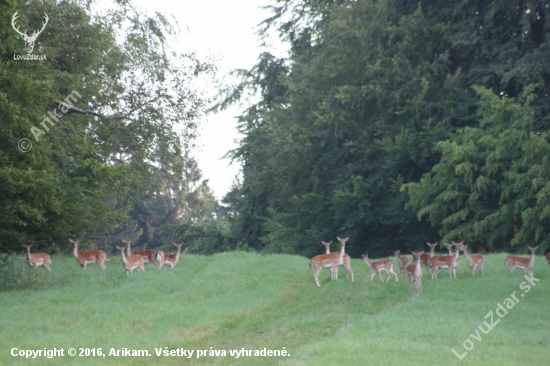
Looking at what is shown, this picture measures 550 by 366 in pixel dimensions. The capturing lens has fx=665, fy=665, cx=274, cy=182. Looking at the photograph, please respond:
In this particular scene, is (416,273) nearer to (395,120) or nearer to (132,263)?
(132,263)

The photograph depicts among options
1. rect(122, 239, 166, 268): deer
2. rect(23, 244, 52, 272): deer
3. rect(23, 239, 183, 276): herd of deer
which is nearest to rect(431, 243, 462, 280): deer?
rect(23, 239, 183, 276): herd of deer

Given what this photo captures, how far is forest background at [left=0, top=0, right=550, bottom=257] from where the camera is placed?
73.8ft


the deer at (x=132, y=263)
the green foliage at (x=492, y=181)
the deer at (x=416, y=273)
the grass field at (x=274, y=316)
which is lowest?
the grass field at (x=274, y=316)

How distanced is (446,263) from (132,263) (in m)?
8.92

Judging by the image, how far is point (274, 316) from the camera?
14336mm

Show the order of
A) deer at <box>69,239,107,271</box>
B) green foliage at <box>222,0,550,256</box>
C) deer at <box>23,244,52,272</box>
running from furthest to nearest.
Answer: green foliage at <box>222,0,550,256</box> → deer at <box>69,239,107,271</box> → deer at <box>23,244,52,272</box>

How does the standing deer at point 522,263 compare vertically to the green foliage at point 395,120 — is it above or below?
below

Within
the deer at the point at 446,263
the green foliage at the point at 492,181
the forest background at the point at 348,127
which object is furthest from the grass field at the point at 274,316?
the green foliage at the point at 492,181

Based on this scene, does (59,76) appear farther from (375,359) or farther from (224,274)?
(375,359)

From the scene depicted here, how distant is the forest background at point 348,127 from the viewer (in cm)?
2250

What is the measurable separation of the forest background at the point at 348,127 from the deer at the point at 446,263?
20.6ft

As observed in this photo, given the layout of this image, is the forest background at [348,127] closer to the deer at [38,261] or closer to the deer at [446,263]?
the deer at [38,261]

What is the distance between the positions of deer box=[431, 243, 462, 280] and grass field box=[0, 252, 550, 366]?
1.29 feet

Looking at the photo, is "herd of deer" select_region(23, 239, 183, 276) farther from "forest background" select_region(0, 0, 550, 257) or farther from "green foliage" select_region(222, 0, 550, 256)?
"green foliage" select_region(222, 0, 550, 256)
